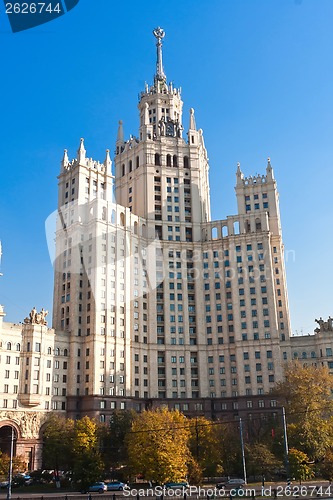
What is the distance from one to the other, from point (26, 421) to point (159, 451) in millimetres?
50642

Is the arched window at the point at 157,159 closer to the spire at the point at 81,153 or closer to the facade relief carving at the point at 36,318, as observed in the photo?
the spire at the point at 81,153

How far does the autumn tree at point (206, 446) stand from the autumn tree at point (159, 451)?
800 centimetres

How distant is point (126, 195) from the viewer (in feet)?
525

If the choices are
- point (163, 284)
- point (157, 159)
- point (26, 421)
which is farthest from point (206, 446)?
point (157, 159)

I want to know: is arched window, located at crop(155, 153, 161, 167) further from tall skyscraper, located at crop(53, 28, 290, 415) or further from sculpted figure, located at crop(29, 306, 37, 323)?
sculpted figure, located at crop(29, 306, 37, 323)

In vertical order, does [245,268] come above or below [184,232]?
below

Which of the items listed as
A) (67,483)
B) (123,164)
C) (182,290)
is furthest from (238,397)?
(123,164)

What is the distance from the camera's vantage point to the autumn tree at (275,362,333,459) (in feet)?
291

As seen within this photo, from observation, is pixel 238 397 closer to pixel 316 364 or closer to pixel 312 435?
pixel 316 364

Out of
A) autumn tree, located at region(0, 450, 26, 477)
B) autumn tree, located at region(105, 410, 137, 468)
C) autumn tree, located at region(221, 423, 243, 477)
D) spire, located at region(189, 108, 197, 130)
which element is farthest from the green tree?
spire, located at region(189, 108, 197, 130)

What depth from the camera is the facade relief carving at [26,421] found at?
358 ft

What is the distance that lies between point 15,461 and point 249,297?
7176cm

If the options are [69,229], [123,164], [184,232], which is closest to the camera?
[69,229]

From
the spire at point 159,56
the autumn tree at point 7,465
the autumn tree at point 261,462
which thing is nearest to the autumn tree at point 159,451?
the autumn tree at point 261,462
